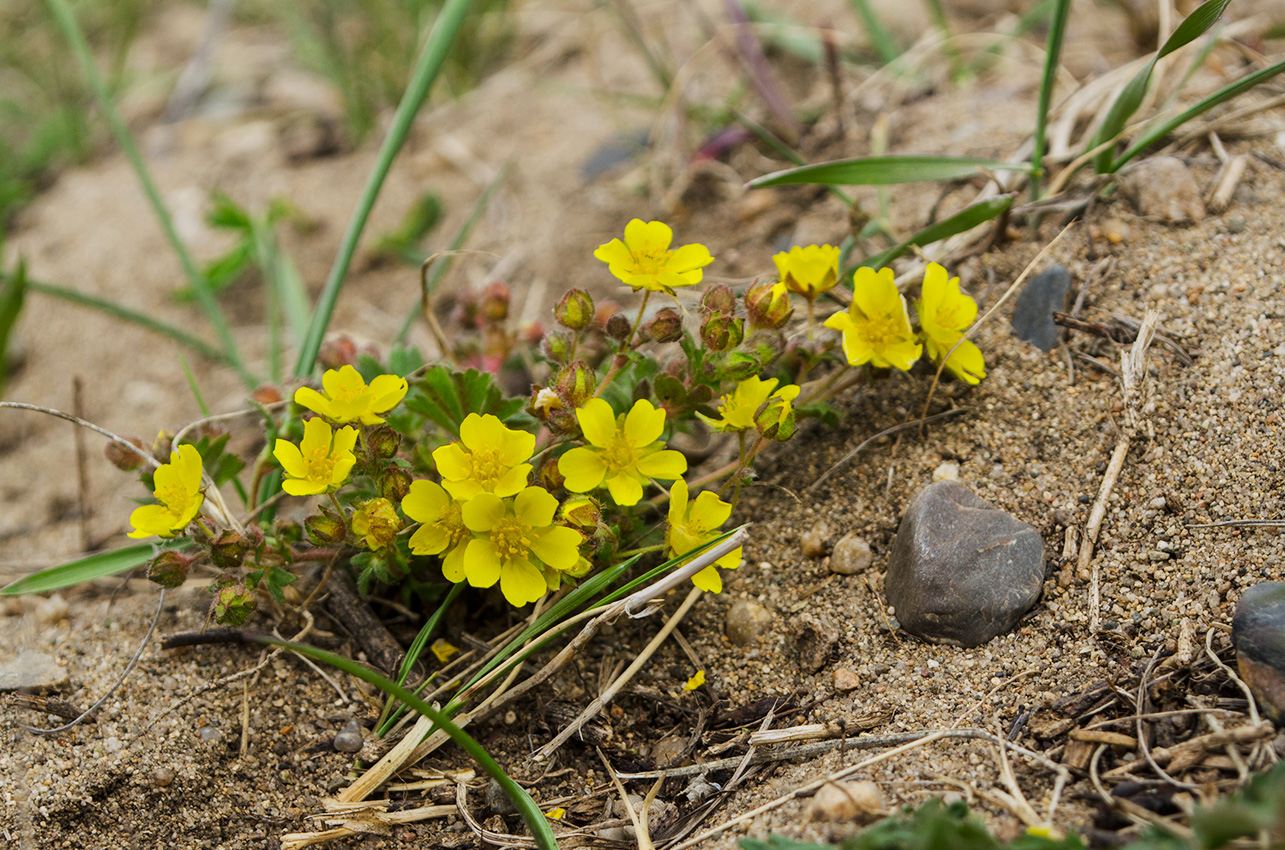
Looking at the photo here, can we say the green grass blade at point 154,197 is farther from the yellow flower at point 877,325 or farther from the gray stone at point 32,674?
the yellow flower at point 877,325

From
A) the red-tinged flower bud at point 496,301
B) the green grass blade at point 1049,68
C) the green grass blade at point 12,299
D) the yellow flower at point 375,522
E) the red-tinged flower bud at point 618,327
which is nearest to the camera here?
the yellow flower at point 375,522

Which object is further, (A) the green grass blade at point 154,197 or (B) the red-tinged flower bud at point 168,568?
(A) the green grass blade at point 154,197

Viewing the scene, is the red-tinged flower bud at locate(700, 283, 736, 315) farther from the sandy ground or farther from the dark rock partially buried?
the dark rock partially buried

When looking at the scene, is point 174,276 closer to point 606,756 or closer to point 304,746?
point 304,746

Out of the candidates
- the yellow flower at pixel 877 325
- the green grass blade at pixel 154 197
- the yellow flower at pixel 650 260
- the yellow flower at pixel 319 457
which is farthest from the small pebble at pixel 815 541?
the green grass blade at pixel 154 197

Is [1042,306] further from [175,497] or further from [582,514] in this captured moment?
[175,497]

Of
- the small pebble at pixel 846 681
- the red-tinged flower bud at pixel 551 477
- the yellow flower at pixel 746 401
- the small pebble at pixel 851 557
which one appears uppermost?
the yellow flower at pixel 746 401

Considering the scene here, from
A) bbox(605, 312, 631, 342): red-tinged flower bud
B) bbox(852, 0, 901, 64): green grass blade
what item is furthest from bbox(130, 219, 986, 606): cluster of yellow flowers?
bbox(852, 0, 901, 64): green grass blade

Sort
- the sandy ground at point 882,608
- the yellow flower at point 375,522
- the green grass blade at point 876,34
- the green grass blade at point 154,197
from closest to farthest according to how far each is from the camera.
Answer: the sandy ground at point 882,608 < the yellow flower at point 375,522 < the green grass blade at point 154,197 < the green grass blade at point 876,34

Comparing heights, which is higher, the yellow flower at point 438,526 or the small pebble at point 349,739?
the yellow flower at point 438,526
